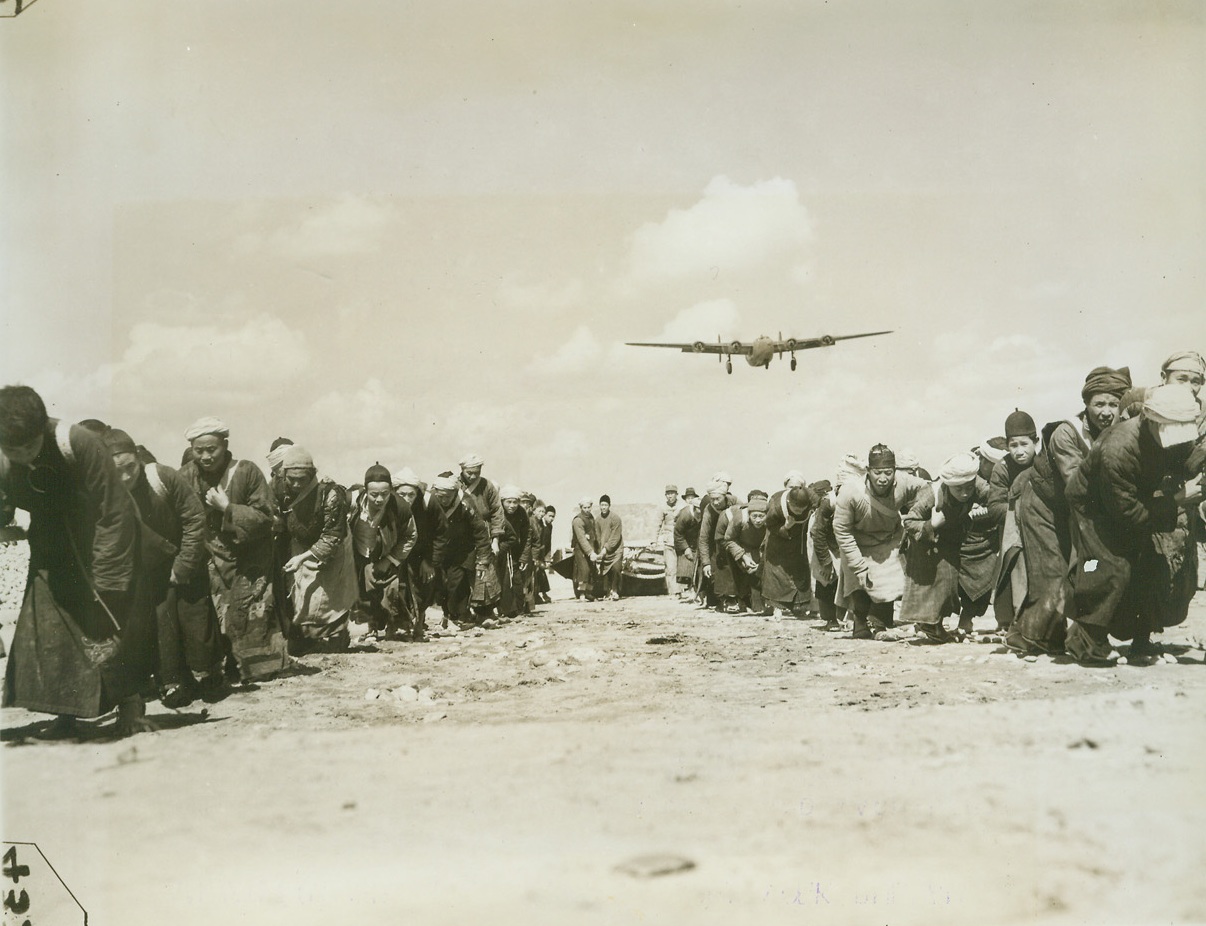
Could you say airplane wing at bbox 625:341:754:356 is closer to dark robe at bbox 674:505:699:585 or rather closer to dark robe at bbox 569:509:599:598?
dark robe at bbox 674:505:699:585

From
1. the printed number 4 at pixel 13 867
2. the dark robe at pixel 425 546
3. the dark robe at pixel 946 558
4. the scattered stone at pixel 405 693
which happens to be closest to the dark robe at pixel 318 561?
the dark robe at pixel 425 546

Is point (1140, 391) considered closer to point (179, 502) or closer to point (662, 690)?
point (662, 690)

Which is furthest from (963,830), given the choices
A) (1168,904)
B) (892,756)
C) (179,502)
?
(179,502)

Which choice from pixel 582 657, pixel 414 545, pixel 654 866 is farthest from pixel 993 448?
pixel 414 545

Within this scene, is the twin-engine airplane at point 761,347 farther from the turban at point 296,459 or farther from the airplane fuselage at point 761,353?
the turban at point 296,459

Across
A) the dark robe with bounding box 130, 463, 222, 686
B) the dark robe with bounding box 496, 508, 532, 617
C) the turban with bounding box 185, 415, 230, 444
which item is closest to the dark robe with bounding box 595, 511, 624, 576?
the dark robe with bounding box 496, 508, 532, 617

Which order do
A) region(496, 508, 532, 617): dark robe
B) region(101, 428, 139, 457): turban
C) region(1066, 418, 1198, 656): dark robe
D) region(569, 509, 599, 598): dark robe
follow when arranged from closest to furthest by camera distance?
region(101, 428, 139, 457): turban
region(1066, 418, 1198, 656): dark robe
region(496, 508, 532, 617): dark robe
region(569, 509, 599, 598): dark robe
